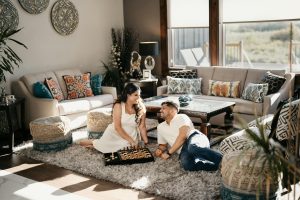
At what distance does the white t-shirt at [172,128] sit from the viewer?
14.4ft

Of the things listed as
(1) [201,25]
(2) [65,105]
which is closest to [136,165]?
(2) [65,105]

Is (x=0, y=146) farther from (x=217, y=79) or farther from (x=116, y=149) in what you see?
(x=217, y=79)

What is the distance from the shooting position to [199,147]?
4051 mm

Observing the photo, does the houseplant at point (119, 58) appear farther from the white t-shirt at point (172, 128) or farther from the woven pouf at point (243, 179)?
the woven pouf at point (243, 179)

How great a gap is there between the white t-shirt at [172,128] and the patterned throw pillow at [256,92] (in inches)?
61.2

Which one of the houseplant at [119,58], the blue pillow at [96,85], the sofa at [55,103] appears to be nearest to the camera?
the sofa at [55,103]

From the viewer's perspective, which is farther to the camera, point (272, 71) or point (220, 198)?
point (272, 71)

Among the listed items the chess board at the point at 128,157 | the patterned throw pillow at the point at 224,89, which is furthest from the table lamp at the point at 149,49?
the chess board at the point at 128,157

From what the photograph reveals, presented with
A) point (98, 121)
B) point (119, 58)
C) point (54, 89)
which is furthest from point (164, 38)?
point (98, 121)

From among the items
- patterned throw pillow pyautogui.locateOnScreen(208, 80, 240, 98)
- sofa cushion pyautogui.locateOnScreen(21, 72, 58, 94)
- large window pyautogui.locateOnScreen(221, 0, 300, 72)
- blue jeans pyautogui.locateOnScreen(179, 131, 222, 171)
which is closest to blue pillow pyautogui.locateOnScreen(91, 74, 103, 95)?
sofa cushion pyautogui.locateOnScreen(21, 72, 58, 94)

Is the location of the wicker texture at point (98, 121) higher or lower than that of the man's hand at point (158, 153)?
higher

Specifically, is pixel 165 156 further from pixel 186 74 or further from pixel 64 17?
pixel 64 17

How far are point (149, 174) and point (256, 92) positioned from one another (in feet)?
7.81

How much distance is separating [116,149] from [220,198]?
167 cm
